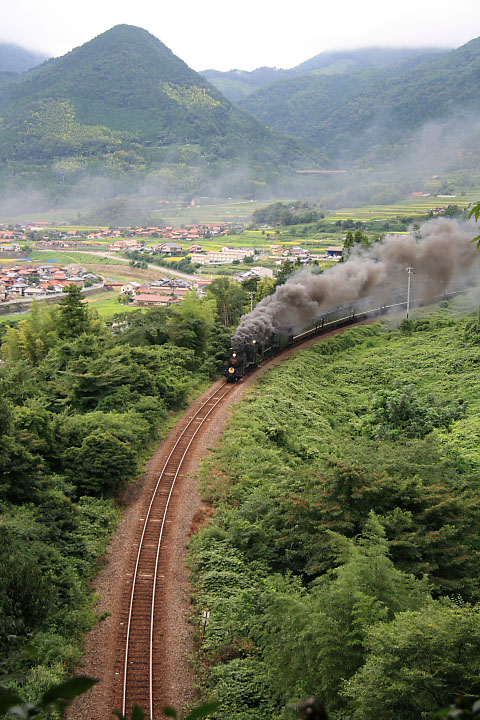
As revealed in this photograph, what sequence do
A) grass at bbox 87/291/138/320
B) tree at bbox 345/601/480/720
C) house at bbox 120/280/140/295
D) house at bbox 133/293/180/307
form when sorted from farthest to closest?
house at bbox 120/280/140/295
grass at bbox 87/291/138/320
house at bbox 133/293/180/307
tree at bbox 345/601/480/720

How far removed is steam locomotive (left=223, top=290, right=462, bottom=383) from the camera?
26.2 m

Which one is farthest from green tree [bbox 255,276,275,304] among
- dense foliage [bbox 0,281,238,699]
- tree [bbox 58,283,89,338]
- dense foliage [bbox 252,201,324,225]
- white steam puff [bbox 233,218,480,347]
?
dense foliage [bbox 252,201,324,225]

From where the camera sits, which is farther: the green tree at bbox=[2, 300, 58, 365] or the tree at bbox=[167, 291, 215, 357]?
the green tree at bbox=[2, 300, 58, 365]

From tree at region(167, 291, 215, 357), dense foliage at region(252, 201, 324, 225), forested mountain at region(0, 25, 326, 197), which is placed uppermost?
forested mountain at region(0, 25, 326, 197)

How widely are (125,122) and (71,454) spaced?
579 feet

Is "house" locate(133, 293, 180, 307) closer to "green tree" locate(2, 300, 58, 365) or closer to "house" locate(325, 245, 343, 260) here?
"green tree" locate(2, 300, 58, 365)

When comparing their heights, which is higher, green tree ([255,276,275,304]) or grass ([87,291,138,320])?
green tree ([255,276,275,304])

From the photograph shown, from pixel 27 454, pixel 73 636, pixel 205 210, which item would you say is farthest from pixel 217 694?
pixel 205 210

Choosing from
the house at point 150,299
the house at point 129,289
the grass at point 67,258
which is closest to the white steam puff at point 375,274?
the house at point 150,299

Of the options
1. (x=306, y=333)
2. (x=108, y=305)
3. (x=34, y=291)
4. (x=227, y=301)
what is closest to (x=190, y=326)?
(x=306, y=333)

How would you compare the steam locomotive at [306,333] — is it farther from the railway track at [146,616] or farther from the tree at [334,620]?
the tree at [334,620]

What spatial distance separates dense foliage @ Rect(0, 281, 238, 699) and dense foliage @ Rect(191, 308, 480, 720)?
2.47 m

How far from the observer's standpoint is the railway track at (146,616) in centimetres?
964

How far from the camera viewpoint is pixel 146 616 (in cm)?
1150
